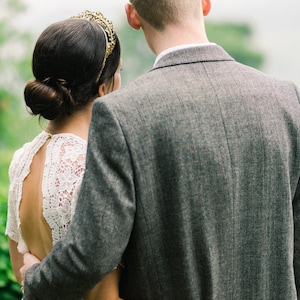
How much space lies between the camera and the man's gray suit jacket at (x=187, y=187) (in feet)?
6.61

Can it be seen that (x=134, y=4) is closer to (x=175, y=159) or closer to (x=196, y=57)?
(x=196, y=57)

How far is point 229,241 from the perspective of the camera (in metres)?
2.17

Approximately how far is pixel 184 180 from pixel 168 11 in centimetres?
52

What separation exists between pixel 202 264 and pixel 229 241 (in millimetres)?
112

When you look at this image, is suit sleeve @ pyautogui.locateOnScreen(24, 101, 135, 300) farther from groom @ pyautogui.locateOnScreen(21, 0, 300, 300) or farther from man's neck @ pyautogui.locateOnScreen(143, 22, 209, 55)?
man's neck @ pyautogui.locateOnScreen(143, 22, 209, 55)

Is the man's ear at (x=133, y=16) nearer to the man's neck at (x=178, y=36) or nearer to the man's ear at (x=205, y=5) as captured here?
the man's neck at (x=178, y=36)

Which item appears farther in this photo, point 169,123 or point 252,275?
point 252,275

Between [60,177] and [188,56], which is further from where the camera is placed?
[60,177]


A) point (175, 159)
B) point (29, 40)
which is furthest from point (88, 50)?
point (29, 40)

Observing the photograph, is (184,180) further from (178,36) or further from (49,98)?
(49,98)

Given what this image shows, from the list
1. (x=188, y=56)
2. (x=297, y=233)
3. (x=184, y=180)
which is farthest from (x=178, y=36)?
(x=297, y=233)

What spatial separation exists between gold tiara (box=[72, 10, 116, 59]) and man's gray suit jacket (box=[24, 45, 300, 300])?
40 centimetres

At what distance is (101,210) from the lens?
6.56 ft

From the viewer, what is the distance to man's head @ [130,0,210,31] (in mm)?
2133
